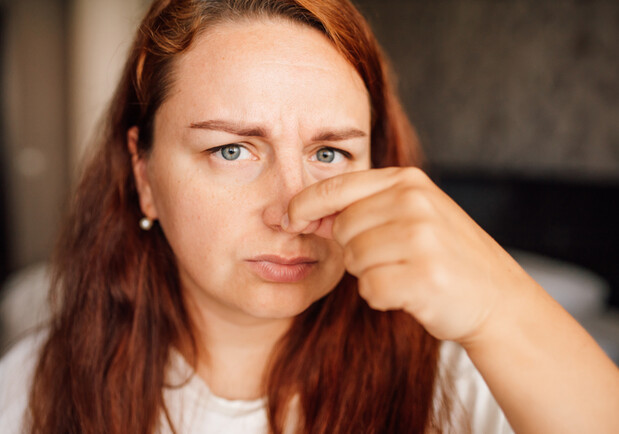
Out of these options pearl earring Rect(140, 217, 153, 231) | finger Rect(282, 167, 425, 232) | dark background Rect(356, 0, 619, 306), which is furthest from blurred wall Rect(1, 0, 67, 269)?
finger Rect(282, 167, 425, 232)

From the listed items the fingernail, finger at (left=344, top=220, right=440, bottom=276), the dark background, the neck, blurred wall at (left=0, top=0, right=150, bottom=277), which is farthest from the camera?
blurred wall at (left=0, top=0, right=150, bottom=277)

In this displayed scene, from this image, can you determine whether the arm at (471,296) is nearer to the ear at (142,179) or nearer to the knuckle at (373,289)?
the knuckle at (373,289)

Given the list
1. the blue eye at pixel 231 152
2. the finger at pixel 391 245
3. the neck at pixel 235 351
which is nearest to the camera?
the finger at pixel 391 245

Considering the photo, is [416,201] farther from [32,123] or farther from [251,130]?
[32,123]

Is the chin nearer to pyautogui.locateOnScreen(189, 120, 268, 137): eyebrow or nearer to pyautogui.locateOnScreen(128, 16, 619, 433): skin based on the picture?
pyautogui.locateOnScreen(128, 16, 619, 433): skin

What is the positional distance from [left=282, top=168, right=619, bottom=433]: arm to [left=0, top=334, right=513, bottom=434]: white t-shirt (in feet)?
0.96

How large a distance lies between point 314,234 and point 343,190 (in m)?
0.23

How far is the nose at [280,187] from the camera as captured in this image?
77 centimetres

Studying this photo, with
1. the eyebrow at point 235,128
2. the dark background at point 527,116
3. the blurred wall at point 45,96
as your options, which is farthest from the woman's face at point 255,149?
the blurred wall at point 45,96

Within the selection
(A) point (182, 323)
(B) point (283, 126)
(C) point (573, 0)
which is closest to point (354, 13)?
(B) point (283, 126)

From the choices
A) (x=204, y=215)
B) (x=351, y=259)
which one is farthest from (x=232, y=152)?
(x=351, y=259)

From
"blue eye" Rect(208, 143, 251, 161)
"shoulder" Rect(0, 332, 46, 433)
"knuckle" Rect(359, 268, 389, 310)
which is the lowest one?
"shoulder" Rect(0, 332, 46, 433)

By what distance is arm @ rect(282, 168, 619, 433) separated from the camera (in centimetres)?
55

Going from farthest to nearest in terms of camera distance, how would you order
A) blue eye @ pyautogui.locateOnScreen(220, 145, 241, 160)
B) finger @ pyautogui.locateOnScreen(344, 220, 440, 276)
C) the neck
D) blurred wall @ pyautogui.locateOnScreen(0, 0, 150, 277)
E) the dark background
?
blurred wall @ pyautogui.locateOnScreen(0, 0, 150, 277)
the dark background
the neck
blue eye @ pyautogui.locateOnScreen(220, 145, 241, 160)
finger @ pyautogui.locateOnScreen(344, 220, 440, 276)
